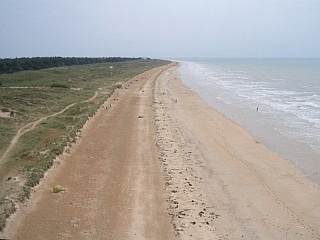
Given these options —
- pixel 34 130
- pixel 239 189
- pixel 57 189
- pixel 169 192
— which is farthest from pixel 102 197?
pixel 34 130

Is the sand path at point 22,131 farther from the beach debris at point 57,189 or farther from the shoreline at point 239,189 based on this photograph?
the shoreline at point 239,189

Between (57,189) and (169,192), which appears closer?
(57,189)

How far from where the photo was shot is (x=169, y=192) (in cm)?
1334

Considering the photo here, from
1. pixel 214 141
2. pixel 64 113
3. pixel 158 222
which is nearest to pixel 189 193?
pixel 158 222

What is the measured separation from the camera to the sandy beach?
35.2 ft

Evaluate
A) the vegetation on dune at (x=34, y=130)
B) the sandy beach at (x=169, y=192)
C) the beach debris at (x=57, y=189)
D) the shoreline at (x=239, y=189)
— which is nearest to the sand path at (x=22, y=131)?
the vegetation on dune at (x=34, y=130)

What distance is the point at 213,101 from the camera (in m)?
40.0

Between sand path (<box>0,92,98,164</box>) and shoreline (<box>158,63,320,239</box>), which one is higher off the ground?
sand path (<box>0,92,98,164</box>)

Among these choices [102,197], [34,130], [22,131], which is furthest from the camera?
[34,130]

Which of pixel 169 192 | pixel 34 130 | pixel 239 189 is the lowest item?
pixel 239 189

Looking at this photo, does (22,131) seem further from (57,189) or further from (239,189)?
(239,189)

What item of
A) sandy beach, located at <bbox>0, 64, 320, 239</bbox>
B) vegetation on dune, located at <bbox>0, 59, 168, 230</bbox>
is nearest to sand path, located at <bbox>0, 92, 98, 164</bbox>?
vegetation on dune, located at <bbox>0, 59, 168, 230</bbox>

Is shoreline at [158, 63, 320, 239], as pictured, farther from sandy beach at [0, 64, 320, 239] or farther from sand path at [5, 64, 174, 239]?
sand path at [5, 64, 174, 239]

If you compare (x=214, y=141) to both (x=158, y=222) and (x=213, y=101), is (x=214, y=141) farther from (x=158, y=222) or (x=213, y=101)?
(x=213, y=101)
